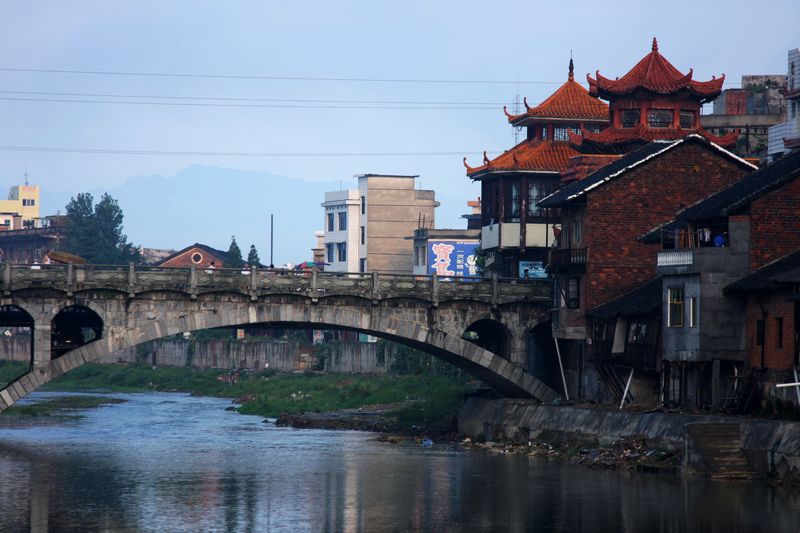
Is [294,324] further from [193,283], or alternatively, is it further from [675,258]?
[675,258]

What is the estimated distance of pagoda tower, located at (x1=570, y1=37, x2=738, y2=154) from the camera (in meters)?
91.1

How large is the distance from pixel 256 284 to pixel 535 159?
28.2 meters

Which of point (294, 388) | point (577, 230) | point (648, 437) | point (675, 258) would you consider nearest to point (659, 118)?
point (577, 230)

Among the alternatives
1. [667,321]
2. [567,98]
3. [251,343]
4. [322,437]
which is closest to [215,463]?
[322,437]

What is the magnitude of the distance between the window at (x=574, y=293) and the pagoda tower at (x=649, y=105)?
14.7 m

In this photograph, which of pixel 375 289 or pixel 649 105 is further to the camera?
pixel 649 105

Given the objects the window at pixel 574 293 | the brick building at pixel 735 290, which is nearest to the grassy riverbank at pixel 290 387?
the window at pixel 574 293

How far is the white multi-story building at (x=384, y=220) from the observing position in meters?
162

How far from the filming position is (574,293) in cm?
7950

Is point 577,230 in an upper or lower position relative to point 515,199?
lower

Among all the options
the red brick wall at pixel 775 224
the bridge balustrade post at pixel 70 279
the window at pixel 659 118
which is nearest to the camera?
the red brick wall at pixel 775 224

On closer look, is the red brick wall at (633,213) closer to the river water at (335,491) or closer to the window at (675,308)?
the window at (675,308)

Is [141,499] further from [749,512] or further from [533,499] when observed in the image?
[749,512]

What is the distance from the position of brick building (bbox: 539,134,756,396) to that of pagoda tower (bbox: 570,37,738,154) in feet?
41.6
